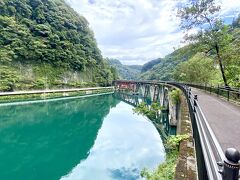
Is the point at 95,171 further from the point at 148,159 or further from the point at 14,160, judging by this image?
the point at 14,160

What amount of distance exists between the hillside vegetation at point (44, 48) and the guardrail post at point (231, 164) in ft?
139

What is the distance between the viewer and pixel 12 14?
52.2 metres

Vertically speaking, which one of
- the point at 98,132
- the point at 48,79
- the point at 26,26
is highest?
the point at 26,26

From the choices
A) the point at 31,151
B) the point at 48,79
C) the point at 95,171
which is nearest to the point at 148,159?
the point at 95,171

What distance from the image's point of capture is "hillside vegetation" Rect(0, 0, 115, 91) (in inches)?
1823

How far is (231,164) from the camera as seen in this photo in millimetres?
1607

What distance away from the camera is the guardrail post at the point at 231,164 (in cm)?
157

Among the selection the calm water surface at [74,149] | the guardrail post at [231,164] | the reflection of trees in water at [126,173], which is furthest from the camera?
the calm water surface at [74,149]

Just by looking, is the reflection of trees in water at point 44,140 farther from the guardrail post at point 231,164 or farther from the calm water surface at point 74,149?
the guardrail post at point 231,164

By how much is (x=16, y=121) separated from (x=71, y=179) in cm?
1536

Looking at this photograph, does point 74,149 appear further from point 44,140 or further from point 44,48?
point 44,48

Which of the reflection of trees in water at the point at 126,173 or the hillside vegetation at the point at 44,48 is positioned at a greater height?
the hillside vegetation at the point at 44,48

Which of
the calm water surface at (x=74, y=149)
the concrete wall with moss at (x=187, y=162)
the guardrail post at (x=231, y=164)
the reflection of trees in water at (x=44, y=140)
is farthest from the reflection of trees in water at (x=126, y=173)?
the guardrail post at (x=231, y=164)

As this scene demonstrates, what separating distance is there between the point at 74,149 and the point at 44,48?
42980 millimetres
